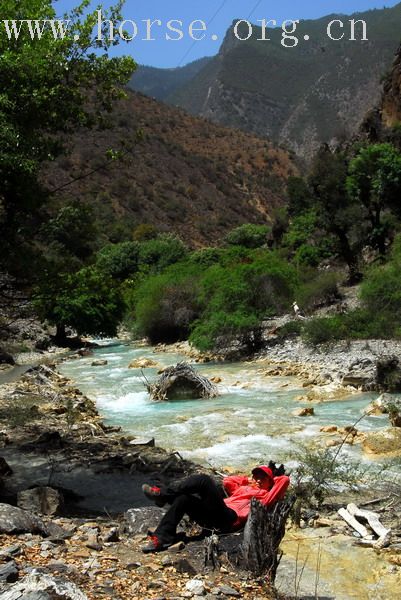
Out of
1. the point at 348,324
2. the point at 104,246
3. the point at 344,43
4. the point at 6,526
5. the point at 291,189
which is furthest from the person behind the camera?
the point at 344,43

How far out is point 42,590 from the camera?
3881 mm

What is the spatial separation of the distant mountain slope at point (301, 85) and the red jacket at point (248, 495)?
303ft

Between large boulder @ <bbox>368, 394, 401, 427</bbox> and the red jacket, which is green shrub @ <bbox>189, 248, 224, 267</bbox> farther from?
the red jacket

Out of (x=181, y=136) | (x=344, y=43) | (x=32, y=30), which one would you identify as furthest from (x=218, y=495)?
(x=344, y=43)

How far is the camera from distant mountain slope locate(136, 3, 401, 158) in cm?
11512

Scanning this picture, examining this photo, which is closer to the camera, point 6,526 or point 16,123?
point 6,526

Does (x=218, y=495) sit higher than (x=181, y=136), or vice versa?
(x=181, y=136)

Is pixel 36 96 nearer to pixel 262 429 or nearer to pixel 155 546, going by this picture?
pixel 155 546

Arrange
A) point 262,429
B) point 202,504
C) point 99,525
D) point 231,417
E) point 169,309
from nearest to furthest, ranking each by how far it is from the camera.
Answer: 1. point 202,504
2. point 99,525
3. point 262,429
4. point 231,417
5. point 169,309

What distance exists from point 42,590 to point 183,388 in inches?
503

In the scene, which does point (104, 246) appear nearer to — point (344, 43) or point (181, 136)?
point (181, 136)

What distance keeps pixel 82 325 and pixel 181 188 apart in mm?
45800

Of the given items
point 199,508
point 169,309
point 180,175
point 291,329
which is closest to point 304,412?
point 199,508

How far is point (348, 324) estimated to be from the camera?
21891 mm
